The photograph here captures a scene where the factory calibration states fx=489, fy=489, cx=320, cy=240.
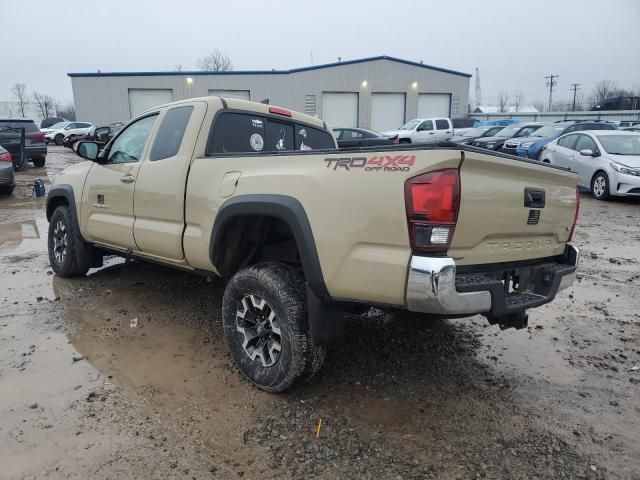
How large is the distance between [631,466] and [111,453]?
2.69 meters

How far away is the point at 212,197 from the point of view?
3359mm

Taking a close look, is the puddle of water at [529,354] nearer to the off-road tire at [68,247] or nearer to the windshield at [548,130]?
the off-road tire at [68,247]

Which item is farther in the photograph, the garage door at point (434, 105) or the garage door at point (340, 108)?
the garage door at point (434, 105)

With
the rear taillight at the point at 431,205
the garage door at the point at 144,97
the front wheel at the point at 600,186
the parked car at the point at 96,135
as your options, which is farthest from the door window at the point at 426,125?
the rear taillight at the point at 431,205

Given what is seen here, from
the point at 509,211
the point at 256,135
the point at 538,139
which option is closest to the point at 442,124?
the point at 538,139

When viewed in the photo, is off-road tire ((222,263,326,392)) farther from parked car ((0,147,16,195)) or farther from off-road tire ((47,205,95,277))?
parked car ((0,147,16,195))

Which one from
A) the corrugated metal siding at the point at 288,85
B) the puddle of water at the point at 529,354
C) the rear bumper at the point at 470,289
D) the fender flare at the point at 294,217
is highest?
the corrugated metal siding at the point at 288,85

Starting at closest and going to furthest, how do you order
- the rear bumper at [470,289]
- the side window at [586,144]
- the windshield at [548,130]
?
the rear bumper at [470,289] → the side window at [586,144] → the windshield at [548,130]

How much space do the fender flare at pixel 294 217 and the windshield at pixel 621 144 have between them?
11145 mm

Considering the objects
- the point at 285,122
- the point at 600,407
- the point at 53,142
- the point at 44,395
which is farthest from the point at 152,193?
the point at 53,142

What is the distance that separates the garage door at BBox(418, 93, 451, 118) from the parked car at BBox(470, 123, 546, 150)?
16898 millimetres

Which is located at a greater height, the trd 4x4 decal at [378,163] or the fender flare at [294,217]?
the trd 4x4 decal at [378,163]

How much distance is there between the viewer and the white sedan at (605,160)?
10789 mm

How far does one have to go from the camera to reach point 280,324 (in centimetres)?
299
